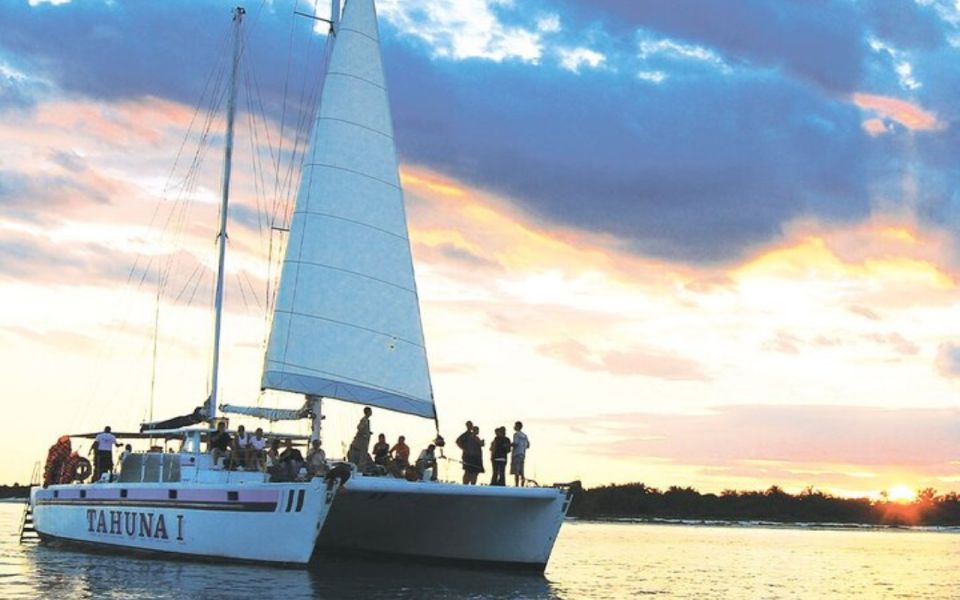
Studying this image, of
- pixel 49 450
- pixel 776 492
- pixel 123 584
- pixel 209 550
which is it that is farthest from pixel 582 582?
pixel 776 492

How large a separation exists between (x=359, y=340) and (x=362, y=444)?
96.4 inches

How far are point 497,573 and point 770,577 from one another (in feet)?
28.2

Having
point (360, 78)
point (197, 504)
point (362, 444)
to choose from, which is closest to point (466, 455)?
point (362, 444)

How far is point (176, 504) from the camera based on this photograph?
1126 inches

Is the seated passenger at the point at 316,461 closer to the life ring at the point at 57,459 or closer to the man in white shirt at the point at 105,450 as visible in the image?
the man in white shirt at the point at 105,450

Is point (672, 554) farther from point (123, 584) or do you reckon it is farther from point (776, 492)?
point (776, 492)

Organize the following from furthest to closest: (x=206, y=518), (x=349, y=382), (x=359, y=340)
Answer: (x=359, y=340) → (x=349, y=382) → (x=206, y=518)

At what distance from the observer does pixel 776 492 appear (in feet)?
289

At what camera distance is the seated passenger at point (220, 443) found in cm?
2900

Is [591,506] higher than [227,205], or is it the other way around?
[227,205]

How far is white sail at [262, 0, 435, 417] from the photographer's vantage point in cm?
2952

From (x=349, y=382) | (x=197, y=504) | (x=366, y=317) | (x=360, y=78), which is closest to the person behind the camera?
(x=197, y=504)

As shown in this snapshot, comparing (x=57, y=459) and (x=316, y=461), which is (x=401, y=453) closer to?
(x=316, y=461)

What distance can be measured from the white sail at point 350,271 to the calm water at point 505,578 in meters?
4.31
